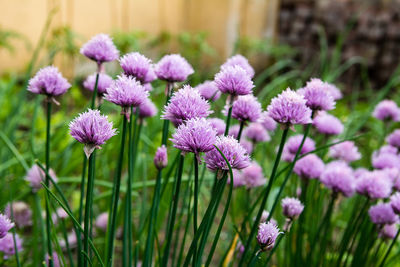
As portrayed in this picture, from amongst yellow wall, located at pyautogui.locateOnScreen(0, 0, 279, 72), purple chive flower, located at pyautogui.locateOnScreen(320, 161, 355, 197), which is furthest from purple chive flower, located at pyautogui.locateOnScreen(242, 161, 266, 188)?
yellow wall, located at pyautogui.locateOnScreen(0, 0, 279, 72)

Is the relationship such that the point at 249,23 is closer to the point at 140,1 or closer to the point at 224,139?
the point at 140,1

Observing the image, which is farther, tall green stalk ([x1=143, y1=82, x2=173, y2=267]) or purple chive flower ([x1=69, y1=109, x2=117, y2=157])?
tall green stalk ([x1=143, y1=82, x2=173, y2=267])

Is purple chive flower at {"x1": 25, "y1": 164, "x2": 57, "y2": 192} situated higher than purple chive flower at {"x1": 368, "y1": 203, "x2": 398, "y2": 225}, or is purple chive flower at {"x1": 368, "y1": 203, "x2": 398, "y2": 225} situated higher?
purple chive flower at {"x1": 25, "y1": 164, "x2": 57, "y2": 192}

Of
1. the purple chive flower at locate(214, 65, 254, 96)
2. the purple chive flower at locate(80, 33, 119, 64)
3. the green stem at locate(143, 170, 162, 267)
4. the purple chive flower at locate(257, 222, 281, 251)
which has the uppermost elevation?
the purple chive flower at locate(80, 33, 119, 64)

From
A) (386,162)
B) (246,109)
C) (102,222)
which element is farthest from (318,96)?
(102,222)

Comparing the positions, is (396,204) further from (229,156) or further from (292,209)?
(229,156)

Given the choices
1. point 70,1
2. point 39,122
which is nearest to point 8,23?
point 70,1

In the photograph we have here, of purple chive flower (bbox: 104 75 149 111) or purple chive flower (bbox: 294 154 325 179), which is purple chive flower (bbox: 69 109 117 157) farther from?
purple chive flower (bbox: 294 154 325 179)
